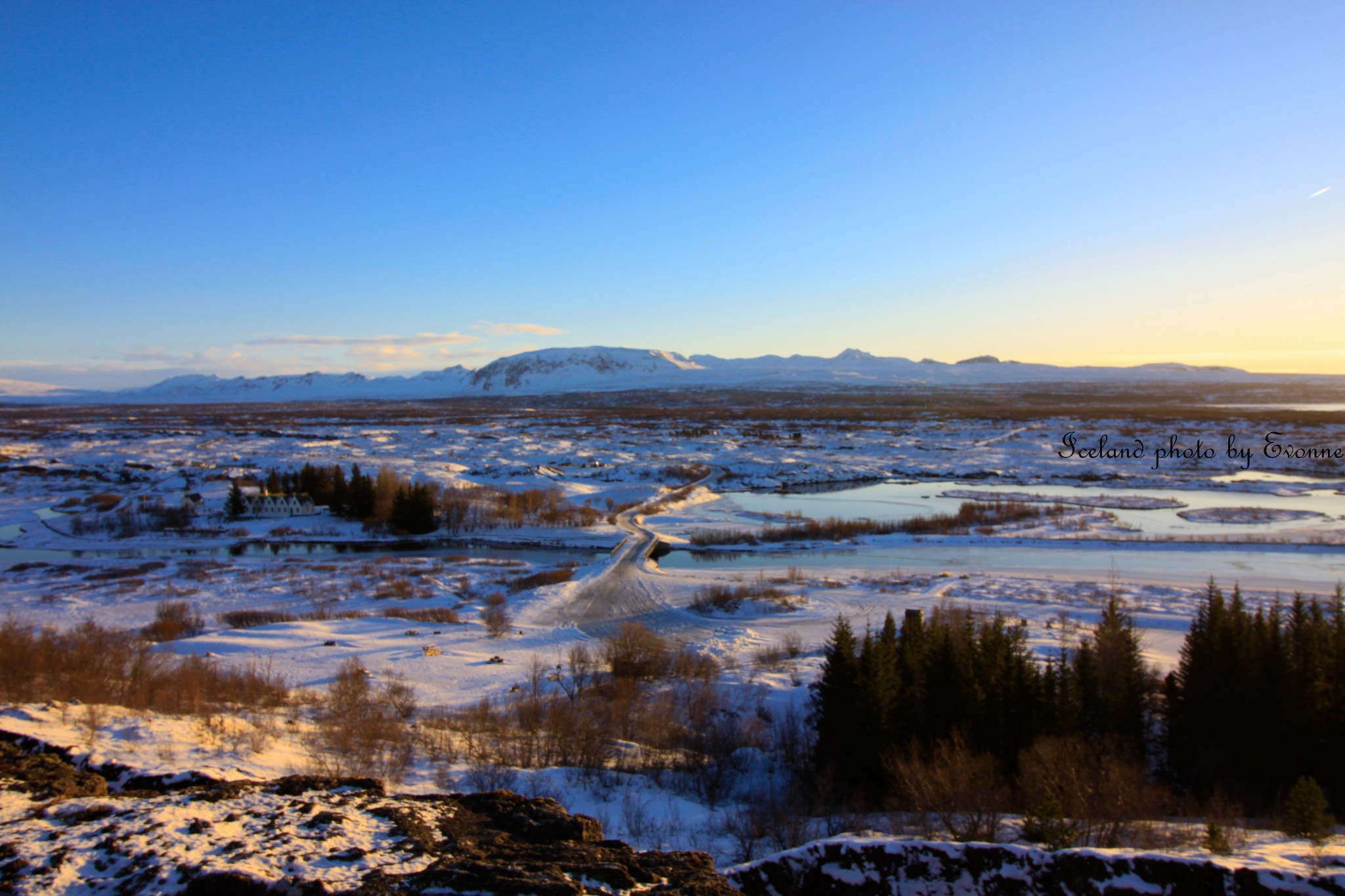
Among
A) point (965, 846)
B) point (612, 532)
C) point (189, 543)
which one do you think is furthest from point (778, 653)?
point (189, 543)

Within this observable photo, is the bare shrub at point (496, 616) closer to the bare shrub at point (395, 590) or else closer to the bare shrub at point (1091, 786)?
the bare shrub at point (395, 590)

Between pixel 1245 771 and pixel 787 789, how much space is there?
25.8 ft

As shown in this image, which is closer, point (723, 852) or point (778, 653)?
point (723, 852)

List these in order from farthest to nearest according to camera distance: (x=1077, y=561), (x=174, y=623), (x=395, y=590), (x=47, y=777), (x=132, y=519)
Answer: (x=132, y=519) < (x=1077, y=561) < (x=395, y=590) < (x=174, y=623) < (x=47, y=777)

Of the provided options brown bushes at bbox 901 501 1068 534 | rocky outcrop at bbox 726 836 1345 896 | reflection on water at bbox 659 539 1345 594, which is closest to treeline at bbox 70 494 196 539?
reflection on water at bbox 659 539 1345 594

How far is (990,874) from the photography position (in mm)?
5375

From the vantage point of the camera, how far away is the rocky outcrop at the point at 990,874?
5000mm

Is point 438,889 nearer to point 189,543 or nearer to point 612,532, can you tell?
point 612,532

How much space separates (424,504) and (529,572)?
→ 13.0 meters

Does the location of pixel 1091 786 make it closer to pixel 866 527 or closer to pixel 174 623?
pixel 174 623

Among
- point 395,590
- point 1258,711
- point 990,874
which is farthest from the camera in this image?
point 395,590

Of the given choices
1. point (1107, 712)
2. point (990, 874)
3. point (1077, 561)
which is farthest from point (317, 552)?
point (990, 874)

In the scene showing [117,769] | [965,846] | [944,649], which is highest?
[117,769]

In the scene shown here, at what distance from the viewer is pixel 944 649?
1316cm
